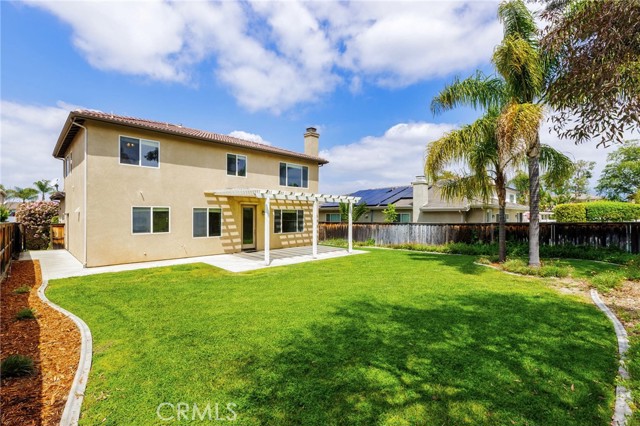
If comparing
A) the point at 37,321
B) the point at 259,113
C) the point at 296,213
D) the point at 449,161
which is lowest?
the point at 37,321

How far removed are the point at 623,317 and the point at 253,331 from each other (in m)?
7.11

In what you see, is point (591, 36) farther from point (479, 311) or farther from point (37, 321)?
point (37, 321)

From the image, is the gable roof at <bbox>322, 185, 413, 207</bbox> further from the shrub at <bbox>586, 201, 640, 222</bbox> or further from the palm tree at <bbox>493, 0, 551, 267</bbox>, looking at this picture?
the palm tree at <bbox>493, 0, 551, 267</bbox>

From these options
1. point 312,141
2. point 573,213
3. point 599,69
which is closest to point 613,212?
point 573,213

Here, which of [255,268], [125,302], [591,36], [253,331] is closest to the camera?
[591,36]

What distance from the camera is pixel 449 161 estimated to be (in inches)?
455

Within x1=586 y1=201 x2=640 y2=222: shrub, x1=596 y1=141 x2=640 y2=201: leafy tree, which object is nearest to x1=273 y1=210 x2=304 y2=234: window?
x1=586 y1=201 x2=640 y2=222: shrub

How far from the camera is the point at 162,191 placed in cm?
1301

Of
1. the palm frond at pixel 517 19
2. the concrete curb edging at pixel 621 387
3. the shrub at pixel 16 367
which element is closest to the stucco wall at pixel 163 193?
the shrub at pixel 16 367

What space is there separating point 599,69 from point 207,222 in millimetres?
14109

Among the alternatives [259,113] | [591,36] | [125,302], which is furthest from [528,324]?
[259,113]

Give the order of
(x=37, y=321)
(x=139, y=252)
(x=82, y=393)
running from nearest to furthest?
(x=82, y=393) → (x=37, y=321) → (x=139, y=252)

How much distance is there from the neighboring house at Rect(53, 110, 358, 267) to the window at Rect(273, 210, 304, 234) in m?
0.06
